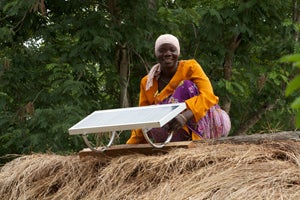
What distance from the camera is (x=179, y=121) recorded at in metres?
3.36

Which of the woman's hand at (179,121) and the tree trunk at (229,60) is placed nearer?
the woman's hand at (179,121)

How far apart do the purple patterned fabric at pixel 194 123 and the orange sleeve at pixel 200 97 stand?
0.05 metres

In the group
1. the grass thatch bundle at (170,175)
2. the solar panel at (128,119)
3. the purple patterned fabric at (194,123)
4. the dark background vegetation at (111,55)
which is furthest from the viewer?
the dark background vegetation at (111,55)

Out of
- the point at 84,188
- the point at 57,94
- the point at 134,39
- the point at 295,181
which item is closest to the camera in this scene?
the point at 295,181

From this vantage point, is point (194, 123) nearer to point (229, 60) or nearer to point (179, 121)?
point (179, 121)

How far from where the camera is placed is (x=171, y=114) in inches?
118

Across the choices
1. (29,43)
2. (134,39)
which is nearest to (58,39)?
(29,43)

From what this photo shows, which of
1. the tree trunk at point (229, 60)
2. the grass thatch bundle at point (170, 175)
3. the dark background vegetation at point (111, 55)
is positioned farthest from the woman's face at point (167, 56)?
the tree trunk at point (229, 60)

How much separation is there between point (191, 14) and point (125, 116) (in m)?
4.03

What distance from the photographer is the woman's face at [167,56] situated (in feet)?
12.4

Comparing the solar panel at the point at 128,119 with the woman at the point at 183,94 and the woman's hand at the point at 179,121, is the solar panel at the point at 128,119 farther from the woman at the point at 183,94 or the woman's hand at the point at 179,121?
the woman at the point at 183,94

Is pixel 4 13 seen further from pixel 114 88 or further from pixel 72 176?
pixel 72 176

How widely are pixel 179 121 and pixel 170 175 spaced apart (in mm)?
700

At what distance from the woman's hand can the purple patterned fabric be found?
18 centimetres
